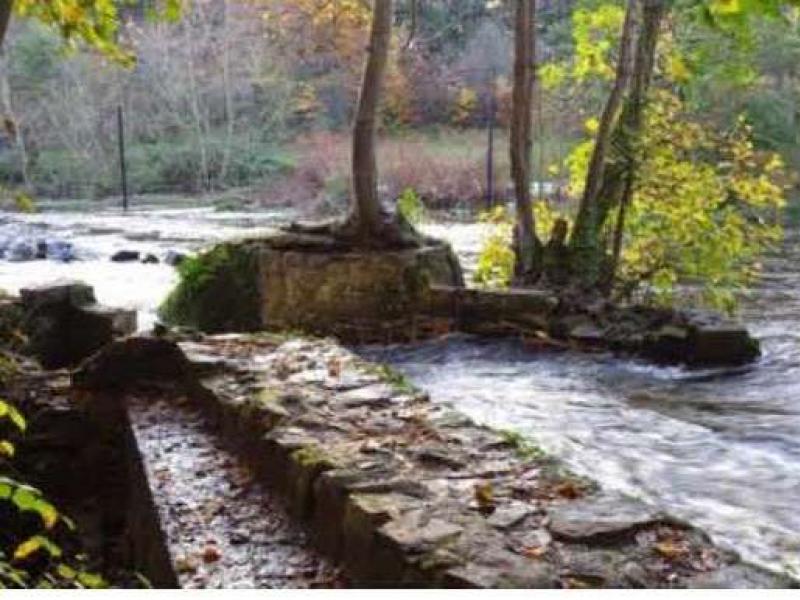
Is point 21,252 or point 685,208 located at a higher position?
point 685,208

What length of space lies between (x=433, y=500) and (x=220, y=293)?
651 cm

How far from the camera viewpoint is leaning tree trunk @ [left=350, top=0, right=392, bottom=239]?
864 cm

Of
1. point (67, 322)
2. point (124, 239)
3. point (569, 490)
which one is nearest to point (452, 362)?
point (67, 322)

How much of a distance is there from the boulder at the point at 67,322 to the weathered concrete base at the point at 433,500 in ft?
Result: 10.3

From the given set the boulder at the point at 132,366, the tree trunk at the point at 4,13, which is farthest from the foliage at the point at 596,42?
the tree trunk at the point at 4,13

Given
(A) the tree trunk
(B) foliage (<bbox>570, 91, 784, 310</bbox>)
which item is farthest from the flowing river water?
(A) the tree trunk

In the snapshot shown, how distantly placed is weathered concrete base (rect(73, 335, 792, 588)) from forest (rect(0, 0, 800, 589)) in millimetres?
13

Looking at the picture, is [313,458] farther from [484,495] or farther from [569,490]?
[569,490]

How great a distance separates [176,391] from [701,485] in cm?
247

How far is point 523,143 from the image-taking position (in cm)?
958

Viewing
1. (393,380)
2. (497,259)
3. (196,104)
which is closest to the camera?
(393,380)

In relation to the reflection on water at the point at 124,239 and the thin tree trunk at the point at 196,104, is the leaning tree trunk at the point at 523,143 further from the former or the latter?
the thin tree trunk at the point at 196,104

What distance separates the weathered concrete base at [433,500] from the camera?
2.77 metres
